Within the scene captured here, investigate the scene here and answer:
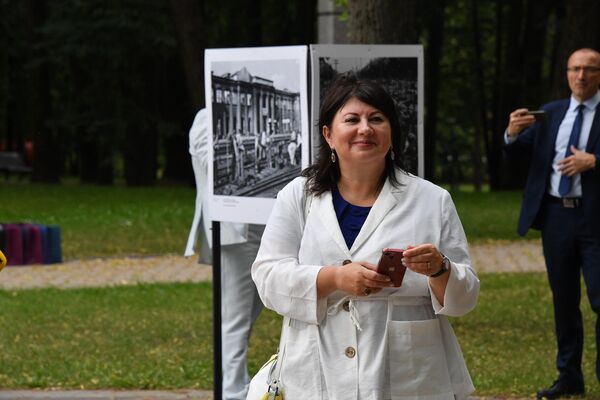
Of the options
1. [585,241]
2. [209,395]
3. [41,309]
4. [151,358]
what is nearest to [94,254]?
[41,309]

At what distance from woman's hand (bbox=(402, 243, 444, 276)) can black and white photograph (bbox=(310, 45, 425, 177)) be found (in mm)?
3027

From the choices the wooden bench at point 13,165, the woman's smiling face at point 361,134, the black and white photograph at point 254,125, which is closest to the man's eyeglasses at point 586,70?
the black and white photograph at point 254,125

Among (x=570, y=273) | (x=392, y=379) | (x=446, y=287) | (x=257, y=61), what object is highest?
(x=257, y=61)

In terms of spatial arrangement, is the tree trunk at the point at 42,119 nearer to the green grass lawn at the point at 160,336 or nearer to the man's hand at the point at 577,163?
the green grass lawn at the point at 160,336

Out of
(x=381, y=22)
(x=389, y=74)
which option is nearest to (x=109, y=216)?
(x=381, y=22)

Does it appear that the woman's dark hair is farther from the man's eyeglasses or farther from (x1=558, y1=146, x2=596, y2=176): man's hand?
the man's eyeglasses

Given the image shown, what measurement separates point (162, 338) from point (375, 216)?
7.15 metres

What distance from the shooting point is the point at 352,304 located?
14.1ft

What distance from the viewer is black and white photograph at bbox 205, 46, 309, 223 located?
708 cm

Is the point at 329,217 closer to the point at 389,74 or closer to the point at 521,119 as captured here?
the point at 389,74

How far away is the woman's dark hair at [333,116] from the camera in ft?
14.5

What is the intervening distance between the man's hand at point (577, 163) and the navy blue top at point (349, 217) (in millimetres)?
3858

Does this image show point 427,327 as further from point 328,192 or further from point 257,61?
point 257,61

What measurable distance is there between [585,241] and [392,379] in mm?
4152
